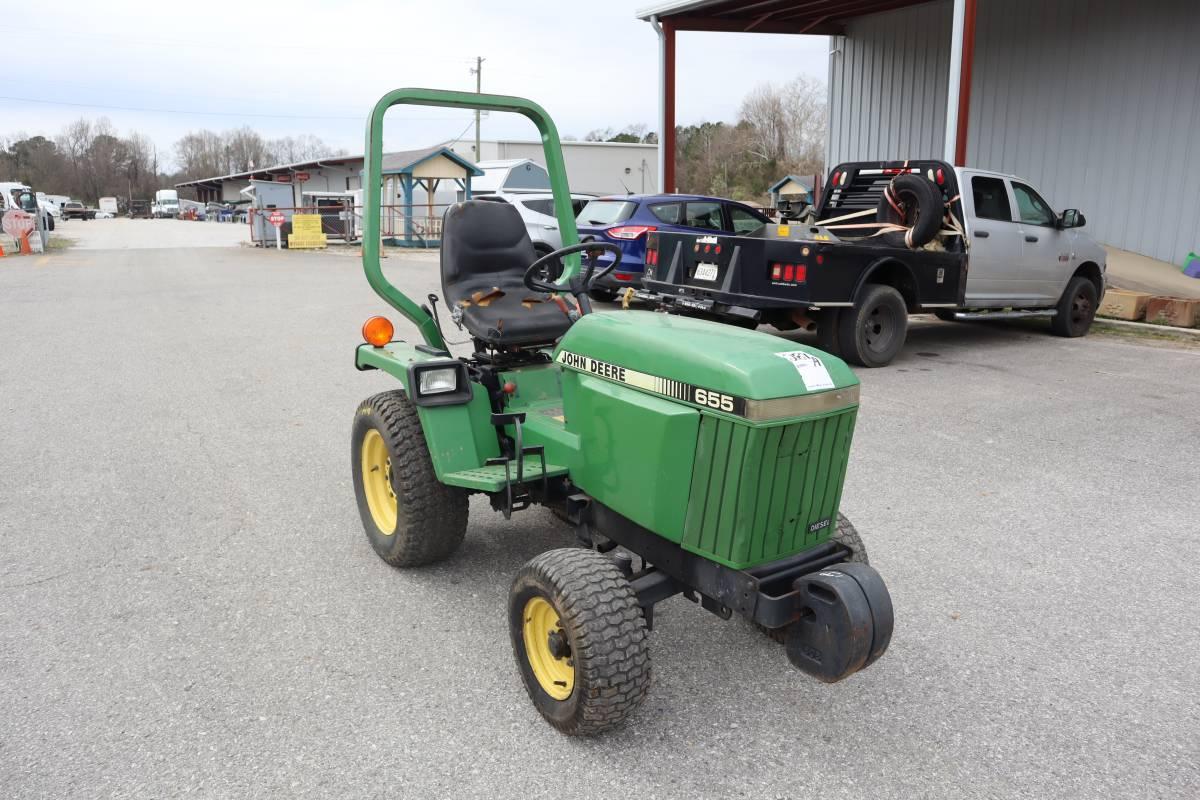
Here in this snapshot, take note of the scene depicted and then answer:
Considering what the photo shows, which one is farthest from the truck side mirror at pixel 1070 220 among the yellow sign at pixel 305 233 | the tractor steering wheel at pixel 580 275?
the yellow sign at pixel 305 233

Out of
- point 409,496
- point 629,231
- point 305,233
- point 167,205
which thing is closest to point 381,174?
point 409,496

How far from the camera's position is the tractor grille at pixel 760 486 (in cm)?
253

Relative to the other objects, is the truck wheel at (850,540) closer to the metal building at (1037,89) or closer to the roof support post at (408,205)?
the metal building at (1037,89)

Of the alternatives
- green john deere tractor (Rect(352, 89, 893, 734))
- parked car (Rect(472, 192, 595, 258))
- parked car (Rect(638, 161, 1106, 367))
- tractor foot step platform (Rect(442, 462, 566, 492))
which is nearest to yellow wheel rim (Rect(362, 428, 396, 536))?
green john deere tractor (Rect(352, 89, 893, 734))

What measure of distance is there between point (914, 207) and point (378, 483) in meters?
7.16

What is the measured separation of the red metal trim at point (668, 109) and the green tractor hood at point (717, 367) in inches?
510

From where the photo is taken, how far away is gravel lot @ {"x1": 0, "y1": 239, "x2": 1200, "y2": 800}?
257 centimetres

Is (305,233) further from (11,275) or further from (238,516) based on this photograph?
(238,516)

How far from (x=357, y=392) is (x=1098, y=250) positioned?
8833 millimetres

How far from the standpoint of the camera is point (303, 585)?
374cm

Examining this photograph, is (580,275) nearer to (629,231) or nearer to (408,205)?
(629,231)

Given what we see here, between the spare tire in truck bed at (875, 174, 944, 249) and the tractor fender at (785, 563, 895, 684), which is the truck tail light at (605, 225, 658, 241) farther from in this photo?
the tractor fender at (785, 563, 895, 684)

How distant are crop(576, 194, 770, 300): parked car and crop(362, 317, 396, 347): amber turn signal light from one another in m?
6.65

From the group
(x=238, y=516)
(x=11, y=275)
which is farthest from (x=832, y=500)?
(x=11, y=275)
